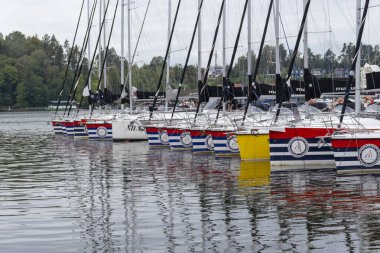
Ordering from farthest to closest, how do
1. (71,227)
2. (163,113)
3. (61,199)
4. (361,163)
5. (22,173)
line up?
(163,113)
(22,173)
(361,163)
(61,199)
(71,227)

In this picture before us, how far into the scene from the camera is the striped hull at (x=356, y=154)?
1248 inches

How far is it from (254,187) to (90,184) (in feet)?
21.0

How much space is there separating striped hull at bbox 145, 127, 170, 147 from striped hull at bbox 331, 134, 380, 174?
70.7 feet

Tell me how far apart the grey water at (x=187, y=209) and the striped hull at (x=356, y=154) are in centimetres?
58

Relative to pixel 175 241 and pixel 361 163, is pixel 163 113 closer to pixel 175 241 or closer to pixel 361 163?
pixel 361 163

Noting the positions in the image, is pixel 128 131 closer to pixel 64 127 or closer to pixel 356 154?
pixel 64 127

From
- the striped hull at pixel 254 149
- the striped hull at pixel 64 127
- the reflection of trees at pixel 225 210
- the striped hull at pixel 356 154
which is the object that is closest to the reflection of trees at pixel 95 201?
the reflection of trees at pixel 225 210

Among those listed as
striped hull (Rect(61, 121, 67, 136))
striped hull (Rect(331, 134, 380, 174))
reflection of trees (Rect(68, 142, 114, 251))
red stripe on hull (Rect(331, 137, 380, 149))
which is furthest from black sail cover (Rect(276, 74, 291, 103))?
striped hull (Rect(61, 121, 67, 136))

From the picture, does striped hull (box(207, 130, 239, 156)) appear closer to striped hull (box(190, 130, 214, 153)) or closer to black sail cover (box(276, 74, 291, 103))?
striped hull (box(190, 130, 214, 153))

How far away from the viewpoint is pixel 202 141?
46219mm

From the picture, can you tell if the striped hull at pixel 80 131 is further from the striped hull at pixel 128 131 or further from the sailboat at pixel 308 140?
the sailboat at pixel 308 140

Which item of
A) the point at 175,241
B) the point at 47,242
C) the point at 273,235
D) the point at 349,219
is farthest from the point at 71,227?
the point at 349,219

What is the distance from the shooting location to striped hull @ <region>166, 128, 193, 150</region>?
162ft

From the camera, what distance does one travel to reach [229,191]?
3003cm
